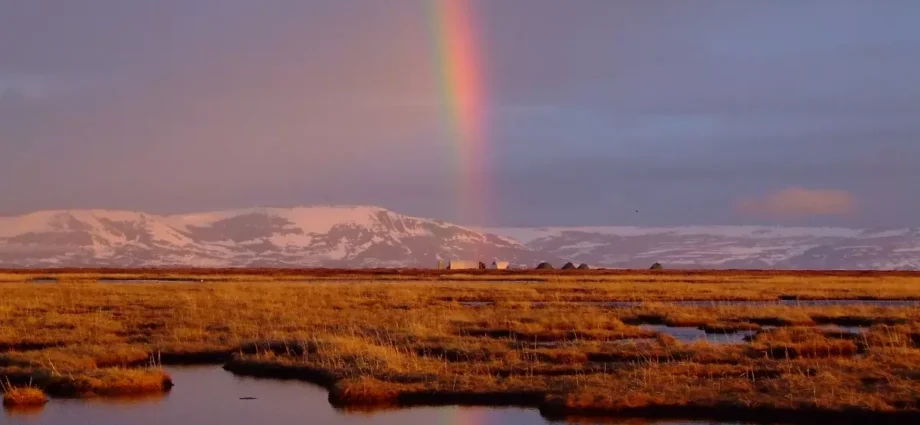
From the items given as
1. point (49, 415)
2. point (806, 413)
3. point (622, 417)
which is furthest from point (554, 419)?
point (49, 415)

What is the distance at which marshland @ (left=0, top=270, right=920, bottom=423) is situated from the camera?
2089cm

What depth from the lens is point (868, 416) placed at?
781 inches

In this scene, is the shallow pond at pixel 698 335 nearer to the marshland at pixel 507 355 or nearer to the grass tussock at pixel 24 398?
the marshland at pixel 507 355

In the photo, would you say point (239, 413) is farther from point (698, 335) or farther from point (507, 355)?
point (698, 335)

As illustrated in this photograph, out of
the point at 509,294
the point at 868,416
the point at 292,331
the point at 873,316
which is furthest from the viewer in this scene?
the point at 509,294

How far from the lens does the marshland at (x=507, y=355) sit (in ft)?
68.5

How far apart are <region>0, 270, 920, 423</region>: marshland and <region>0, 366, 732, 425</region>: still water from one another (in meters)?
0.50

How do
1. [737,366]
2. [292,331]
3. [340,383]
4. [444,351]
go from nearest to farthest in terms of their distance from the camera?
[340,383] → [737,366] → [444,351] → [292,331]

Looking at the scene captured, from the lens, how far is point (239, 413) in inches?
844

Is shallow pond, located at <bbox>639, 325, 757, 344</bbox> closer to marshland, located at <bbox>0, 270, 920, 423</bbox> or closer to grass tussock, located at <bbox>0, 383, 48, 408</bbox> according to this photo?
marshland, located at <bbox>0, 270, 920, 423</bbox>

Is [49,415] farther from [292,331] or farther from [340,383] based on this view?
[292,331]

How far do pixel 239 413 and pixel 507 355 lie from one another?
26.2ft

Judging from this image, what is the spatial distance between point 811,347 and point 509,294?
1251 inches

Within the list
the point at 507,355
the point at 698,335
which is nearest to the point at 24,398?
the point at 507,355
